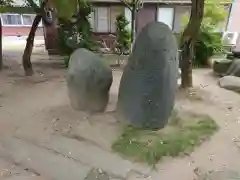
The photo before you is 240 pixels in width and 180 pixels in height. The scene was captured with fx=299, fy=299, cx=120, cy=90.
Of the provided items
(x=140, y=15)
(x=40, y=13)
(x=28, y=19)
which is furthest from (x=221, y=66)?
(x=28, y=19)

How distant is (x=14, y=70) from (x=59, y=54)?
127 cm

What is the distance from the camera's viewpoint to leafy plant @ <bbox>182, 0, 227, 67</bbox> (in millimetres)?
5910

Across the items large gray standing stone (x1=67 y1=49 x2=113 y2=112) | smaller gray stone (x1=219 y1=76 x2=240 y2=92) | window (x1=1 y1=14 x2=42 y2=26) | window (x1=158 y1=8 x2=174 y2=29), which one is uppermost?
window (x1=158 y1=8 x2=174 y2=29)

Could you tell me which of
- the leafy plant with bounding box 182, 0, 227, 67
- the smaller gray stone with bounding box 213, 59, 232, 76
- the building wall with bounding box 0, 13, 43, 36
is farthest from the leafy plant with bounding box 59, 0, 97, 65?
the smaller gray stone with bounding box 213, 59, 232, 76

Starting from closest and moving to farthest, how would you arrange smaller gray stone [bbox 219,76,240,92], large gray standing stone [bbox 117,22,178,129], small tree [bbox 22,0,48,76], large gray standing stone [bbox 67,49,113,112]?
large gray standing stone [bbox 117,22,178,129], large gray standing stone [bbox 67,49,113,112], smaller gray stone [bbox 219,76,240,92], small tree [bbox 22,0,48,76]

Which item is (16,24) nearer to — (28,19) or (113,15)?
(28,19)

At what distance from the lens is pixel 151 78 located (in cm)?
274

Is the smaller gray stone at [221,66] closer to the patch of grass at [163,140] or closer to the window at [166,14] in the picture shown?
the window at [166,14]

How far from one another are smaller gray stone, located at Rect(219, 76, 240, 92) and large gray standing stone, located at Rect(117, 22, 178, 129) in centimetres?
188

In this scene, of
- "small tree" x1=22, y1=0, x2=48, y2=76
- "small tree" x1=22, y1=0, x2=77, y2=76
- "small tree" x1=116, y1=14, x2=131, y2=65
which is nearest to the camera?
"small tree" x1=22, y1=0, x2=77, y2=76

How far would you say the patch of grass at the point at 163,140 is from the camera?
2598 millimetres

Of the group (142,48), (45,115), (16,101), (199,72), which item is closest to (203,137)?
(142,48)

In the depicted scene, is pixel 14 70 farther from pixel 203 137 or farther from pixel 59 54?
pixel 203 137

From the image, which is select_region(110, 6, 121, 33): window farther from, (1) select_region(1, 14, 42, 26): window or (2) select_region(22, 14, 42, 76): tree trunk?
(2) select_region(22, 14, 42, 76): tree trunk
